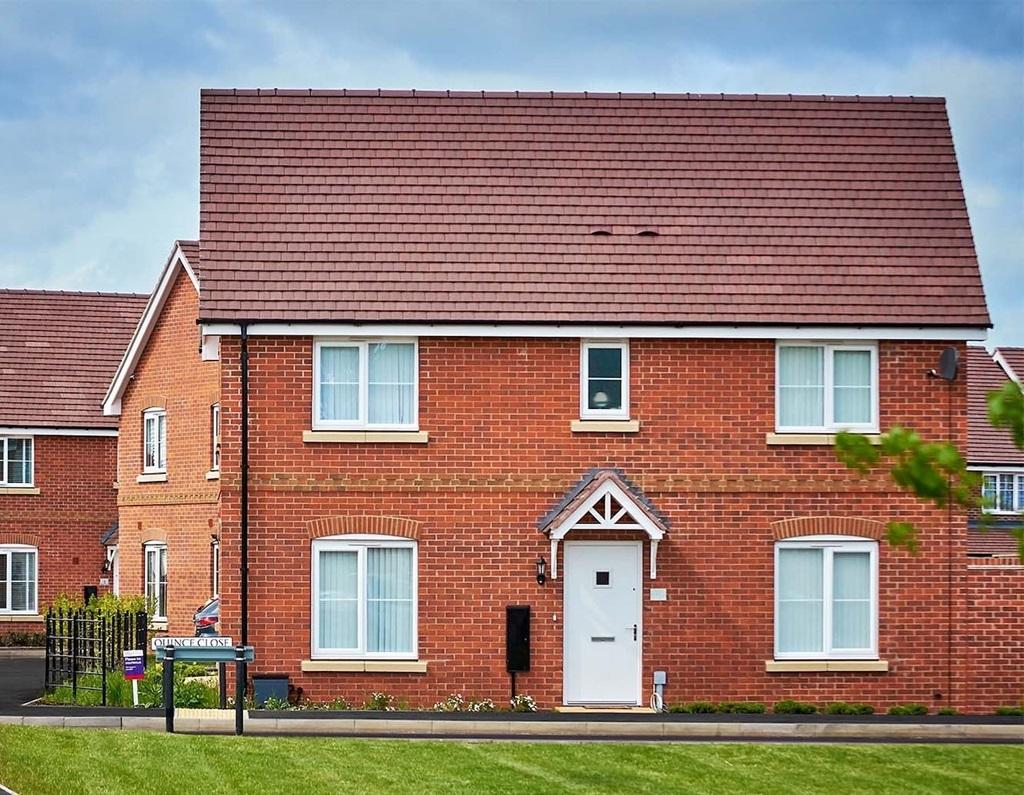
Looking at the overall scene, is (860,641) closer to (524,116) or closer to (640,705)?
(640,705)

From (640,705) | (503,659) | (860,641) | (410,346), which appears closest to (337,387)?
(410,346)

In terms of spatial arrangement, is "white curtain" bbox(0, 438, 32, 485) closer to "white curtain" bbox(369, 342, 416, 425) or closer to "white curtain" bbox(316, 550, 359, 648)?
"white curtain" bbox(316, 550, 359, 648)

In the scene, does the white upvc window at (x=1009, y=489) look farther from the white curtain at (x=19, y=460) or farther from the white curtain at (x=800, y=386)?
the white curtain at (x=19, y=460)

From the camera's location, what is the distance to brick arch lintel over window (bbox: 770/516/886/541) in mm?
28141

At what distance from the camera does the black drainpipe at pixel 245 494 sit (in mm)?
27562

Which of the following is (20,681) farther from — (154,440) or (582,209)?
(582,209)

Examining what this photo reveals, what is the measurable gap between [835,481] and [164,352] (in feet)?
53.9

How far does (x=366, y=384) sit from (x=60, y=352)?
21755 millimetres

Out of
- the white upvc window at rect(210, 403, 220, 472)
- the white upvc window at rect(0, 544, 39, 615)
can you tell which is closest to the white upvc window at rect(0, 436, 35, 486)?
the white upvc window at rect(0, 544, 39, 615)

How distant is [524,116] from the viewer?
101 ft

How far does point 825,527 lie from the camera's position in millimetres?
28172

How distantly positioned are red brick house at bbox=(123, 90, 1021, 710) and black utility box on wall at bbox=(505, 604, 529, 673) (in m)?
0.22

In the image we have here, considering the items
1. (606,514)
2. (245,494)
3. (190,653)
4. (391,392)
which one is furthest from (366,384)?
(190,653)

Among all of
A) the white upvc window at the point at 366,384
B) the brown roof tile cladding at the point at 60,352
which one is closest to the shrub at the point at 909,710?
the white upvc window at the point at 366,384
